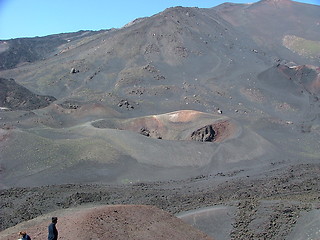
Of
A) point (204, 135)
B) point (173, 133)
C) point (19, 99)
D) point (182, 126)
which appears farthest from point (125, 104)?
point (204, 135)

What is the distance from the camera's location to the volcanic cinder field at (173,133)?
1026 inches

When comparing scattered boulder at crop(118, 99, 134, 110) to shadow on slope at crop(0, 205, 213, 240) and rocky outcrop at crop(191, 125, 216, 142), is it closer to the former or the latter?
rocky outcrop at crop(191, 125, 216, 142)

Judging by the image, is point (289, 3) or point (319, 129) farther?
point (289, 3)

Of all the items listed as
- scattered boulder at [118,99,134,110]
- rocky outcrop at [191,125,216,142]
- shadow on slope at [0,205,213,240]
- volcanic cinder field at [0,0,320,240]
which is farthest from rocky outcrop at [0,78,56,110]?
shadow on slope at [0,205,213,240]

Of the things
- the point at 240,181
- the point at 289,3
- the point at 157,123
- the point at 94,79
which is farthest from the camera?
the point at 289,3

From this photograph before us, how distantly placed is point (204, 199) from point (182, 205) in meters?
2.14

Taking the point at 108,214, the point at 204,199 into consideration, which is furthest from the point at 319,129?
the point at 108,214

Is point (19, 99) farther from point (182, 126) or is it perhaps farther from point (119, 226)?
point (119, 226)

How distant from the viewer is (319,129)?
60.7 meters

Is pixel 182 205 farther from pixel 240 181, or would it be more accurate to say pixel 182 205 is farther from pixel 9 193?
pixel 9 193

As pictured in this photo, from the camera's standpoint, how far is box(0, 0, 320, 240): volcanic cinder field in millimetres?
26062

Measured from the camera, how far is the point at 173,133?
179 ft

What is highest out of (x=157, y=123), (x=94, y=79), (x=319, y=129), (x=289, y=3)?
(x=289, y=3)

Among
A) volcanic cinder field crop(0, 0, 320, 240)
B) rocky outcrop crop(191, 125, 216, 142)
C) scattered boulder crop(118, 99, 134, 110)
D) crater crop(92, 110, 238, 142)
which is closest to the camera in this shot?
volcanic cinder field crop(0, 0, 320, 240)
